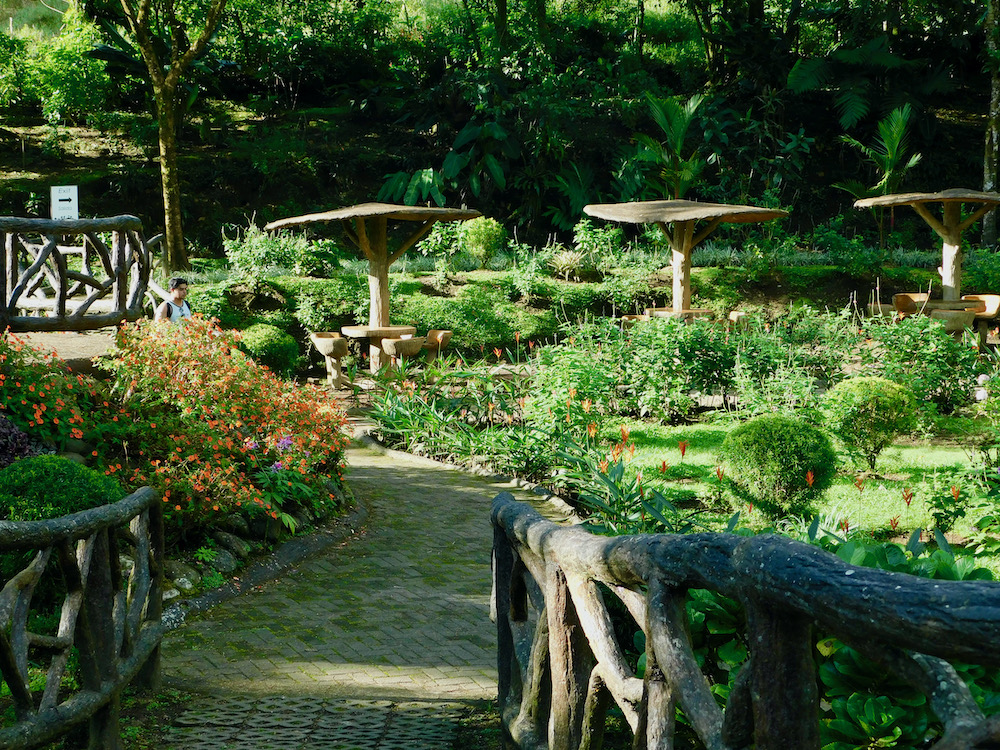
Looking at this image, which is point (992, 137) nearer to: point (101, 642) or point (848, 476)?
point (848, 476)

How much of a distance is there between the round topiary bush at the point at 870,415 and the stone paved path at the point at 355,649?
11.0ft

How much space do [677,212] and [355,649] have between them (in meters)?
11.0

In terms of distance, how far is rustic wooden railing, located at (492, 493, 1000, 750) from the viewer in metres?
1.17

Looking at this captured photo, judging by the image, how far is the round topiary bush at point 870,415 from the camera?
8.51 meters

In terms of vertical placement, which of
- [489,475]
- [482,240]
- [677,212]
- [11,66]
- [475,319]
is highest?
[11,66]

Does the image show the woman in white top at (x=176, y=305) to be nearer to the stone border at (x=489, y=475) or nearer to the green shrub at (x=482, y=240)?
the stone border at (x=489, y=475)

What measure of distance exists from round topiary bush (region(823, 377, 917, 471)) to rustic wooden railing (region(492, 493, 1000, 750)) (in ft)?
20.8

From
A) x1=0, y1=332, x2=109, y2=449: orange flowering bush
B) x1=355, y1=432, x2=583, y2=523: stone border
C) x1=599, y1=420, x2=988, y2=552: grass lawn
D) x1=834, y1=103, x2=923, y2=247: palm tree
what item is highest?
x1=834, y1=103, x2=923, y2=247: palm tree

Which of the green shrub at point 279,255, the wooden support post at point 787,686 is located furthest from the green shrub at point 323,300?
the wooden support post at point 787,686

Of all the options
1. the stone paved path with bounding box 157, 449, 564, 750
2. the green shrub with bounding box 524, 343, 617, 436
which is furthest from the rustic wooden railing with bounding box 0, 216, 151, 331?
the green shrub with bounding box 524, 343, 617, 436

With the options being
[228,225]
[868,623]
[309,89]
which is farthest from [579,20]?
[868,623]

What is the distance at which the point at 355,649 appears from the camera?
197 inches

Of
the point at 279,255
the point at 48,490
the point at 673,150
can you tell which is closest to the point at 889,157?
the point at 673,150

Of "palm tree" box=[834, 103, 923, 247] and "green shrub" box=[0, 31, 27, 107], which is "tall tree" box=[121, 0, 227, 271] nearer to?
"green shrub" box=[0, 31, 27, 107]
